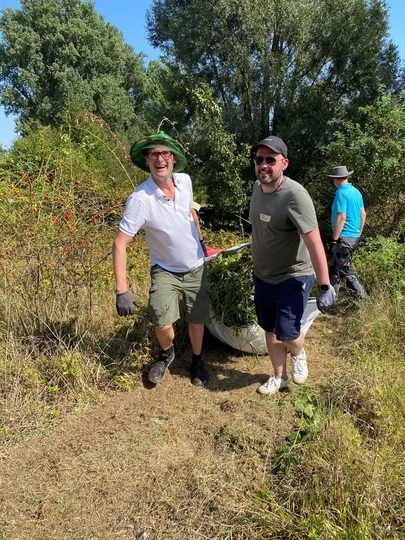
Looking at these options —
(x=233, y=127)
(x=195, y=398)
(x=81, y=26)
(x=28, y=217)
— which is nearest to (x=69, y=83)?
(x=81, y=26)

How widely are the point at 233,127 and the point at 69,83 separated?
16.0 metres

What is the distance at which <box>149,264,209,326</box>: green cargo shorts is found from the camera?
2.81 meters

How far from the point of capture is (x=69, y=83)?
22.0m

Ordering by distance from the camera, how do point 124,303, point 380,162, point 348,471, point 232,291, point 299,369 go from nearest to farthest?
point 348,471 → point 124,303 → point 299,369 → point 232,291 → point 380,162

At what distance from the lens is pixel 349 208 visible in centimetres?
448

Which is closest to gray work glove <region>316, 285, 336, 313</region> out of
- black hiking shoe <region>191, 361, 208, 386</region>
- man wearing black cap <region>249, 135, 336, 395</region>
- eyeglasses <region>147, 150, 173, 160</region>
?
man wearing black cap <region>249, 135, 336, 395</region>

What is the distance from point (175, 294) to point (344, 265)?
2.40 meters

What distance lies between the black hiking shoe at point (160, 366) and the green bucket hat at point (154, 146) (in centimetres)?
143

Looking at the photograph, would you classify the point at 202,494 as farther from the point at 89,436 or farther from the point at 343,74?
the point at 343,74

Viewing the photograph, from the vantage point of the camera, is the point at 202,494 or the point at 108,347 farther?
the point at 108,347

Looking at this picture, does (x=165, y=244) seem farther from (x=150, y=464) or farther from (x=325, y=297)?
(x=150, y=464)

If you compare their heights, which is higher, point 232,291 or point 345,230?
point 345,230

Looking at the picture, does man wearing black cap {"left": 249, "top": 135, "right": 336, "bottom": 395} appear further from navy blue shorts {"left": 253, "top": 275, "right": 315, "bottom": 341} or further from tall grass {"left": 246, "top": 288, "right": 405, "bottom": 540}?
tall grass {"left": 246, "top": 288, "right": 405, "bottom": 540}

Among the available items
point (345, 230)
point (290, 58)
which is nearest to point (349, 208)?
point (345, 230)
